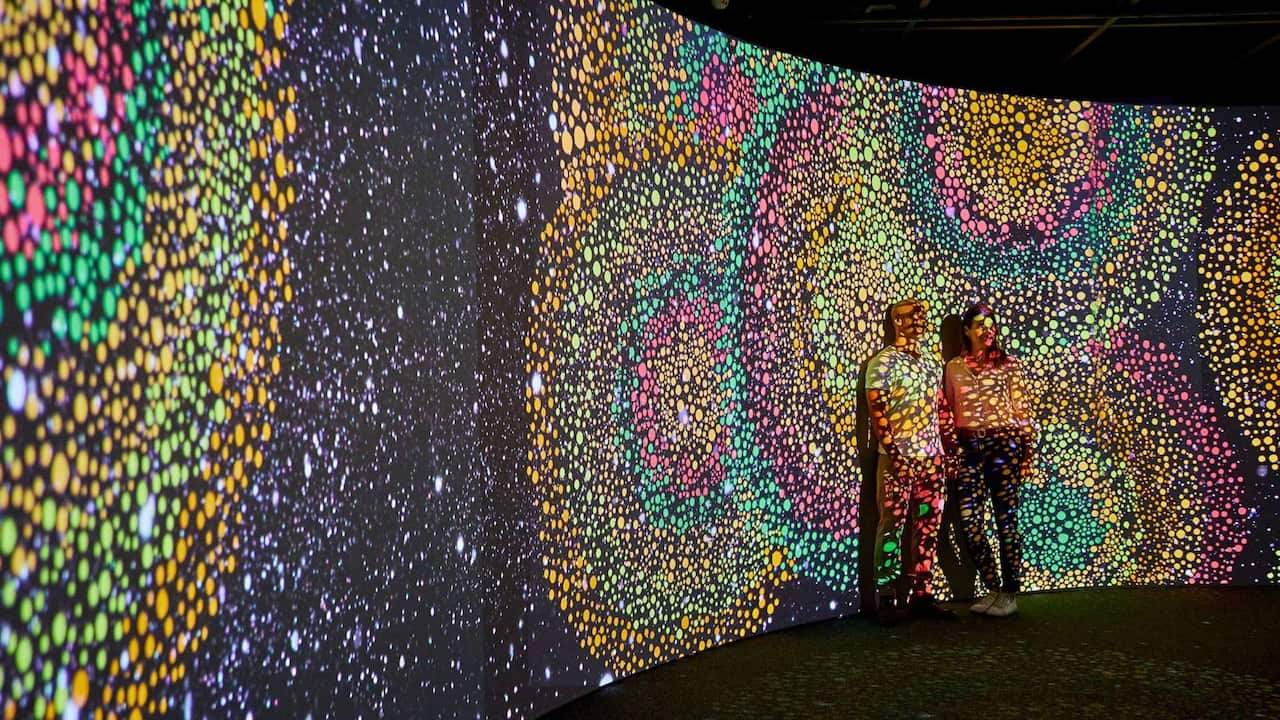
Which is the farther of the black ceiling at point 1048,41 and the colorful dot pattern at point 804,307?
the black ceiling at point 1048,41

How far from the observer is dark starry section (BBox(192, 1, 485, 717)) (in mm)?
2414

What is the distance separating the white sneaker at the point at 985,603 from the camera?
547cm

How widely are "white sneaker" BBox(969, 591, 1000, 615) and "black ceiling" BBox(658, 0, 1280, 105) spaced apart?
3.25 meters

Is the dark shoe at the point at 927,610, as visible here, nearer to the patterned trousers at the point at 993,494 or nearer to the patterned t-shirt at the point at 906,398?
the patterned trousers at the point at 993,494

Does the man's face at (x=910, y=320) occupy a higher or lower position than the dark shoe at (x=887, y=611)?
higher

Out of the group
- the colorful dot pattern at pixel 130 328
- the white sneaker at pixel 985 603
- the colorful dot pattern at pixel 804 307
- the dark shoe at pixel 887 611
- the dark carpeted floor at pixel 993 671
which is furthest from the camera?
the white sneaker at pixel 985 603

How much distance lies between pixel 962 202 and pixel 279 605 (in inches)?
179

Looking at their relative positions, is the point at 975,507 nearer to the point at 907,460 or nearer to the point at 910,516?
the point at 910,516

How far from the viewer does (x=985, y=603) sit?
5.50 meters

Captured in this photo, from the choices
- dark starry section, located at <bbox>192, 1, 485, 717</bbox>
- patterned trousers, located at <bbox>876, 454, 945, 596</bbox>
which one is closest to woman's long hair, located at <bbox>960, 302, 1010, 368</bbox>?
patterned trousers, located at <bbox>876, 454, 945, 596</bbox>

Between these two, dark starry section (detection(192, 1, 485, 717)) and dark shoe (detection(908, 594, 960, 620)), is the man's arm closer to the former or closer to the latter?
dark shoe (detection(908, 594, 960, 620))

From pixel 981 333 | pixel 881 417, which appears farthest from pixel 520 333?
pixel 981 333

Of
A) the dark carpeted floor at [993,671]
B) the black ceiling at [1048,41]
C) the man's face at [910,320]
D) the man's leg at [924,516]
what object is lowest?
the dark carpeted floor at [993,671]

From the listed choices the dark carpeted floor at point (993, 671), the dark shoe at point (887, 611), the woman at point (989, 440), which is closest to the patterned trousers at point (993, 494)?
→ the woman at point (989, 440)
